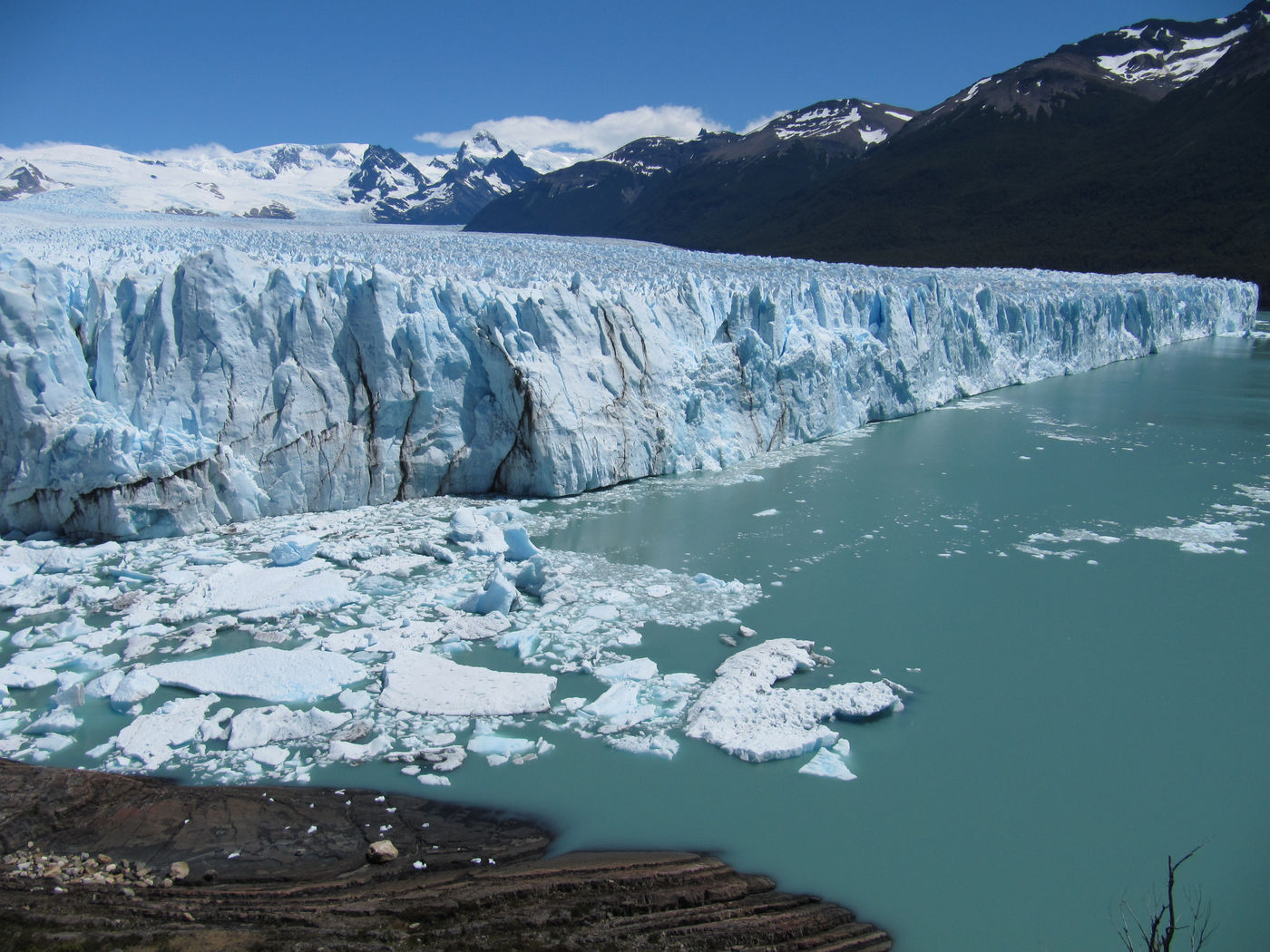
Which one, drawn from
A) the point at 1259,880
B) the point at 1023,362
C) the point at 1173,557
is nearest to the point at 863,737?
the point at 1259,880

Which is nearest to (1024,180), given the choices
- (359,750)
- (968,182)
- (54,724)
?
(968,182)

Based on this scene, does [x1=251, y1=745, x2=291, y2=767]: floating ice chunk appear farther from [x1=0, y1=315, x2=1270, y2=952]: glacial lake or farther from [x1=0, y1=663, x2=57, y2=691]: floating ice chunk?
[x1=0, y1=663, x2=57, y2=691]: floating ice chunk

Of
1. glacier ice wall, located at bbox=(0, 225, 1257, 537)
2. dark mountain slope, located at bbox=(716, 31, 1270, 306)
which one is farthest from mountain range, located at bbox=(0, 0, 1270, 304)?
glacier ice wall, located at bbox=(0, 225, 1257, 537)

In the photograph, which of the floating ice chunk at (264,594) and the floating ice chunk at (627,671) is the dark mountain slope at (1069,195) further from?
the floating ice chunk at (627,671)

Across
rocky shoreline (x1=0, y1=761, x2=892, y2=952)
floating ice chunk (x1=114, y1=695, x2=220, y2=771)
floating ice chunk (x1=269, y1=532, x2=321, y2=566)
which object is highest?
floating ice chunk (x1=269, y1=532, x2=321, y2=566)

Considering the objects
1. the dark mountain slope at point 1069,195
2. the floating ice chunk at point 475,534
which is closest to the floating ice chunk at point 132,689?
the floating ice chunk at point 475,534

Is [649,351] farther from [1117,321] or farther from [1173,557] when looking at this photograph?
[1117,321]
